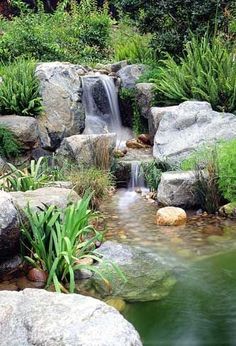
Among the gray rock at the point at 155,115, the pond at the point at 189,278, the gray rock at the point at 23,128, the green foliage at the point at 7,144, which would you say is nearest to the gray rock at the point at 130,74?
the gray rock at the point at 155,115

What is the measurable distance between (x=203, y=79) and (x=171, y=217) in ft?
14.3

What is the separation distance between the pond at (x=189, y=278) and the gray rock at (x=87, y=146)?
1158mm

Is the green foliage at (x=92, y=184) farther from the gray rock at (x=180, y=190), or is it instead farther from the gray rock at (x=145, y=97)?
the gray rock at (x=145, y=97)

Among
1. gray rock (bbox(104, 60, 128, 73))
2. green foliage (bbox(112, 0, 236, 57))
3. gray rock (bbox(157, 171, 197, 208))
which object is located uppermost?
green foliage (bbox(112, 0, 236, 57))

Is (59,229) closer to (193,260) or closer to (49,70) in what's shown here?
(193,260)

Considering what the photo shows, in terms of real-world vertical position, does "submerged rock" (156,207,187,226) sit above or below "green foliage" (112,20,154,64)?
below

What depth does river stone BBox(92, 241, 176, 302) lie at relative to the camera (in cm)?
505

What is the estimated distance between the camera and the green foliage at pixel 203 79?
34.6 feet

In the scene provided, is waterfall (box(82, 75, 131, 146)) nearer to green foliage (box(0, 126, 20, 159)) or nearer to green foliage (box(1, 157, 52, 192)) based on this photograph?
green foliage (box(0, 126, 20, 159))

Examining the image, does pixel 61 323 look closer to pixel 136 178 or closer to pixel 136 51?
pixel 136 178

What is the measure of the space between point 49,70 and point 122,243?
593 cm

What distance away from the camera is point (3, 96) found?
10.5m

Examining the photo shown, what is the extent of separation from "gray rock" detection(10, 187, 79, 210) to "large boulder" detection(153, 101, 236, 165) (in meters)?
3.32

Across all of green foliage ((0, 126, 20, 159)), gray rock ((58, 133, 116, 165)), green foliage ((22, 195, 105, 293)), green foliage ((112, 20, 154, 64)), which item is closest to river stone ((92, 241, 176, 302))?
green foliage ((22, 195, 105, 293))
